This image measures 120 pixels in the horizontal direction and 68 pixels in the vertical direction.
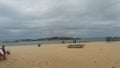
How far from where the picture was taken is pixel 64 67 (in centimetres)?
1141

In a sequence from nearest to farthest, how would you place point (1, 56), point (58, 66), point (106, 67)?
point (106, 67), point (58, 66), point (1, 56)

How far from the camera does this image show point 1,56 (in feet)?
50.2

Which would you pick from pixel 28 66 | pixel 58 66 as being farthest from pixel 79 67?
pixel 28 66

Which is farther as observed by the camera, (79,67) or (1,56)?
(1,56)

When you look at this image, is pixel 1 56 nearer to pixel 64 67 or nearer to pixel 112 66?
pixel 64 67

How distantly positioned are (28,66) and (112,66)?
507 centimetres

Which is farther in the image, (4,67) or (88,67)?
(4,67)

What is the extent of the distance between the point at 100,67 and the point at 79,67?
1186 mm

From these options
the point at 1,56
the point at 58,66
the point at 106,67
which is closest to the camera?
the point at 106,67

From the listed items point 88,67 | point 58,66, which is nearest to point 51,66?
point 58,66

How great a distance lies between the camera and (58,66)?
1175 cm

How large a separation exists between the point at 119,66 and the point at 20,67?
5.88 meters

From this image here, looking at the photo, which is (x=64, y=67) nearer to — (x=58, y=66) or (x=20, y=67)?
(x=58, y=66)

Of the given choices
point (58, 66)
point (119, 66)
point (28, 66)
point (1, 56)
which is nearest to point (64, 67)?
point (58, 66)
